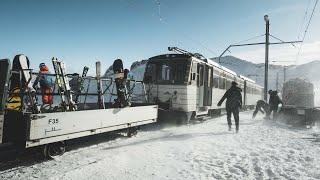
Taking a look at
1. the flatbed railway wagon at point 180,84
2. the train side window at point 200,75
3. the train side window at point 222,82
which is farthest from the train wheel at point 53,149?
the train side window at point 222,82

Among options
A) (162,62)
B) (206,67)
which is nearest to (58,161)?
(162,62)

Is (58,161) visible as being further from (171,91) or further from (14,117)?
(171,91)

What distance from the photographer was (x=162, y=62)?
46.6ft

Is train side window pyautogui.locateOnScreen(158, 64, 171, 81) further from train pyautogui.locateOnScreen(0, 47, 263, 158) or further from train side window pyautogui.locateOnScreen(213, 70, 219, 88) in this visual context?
train side window pyautogui.locateOnScreen(213, 70, 219, 88)

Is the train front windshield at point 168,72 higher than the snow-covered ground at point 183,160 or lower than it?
higher

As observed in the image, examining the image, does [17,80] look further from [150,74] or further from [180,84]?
[150,74]

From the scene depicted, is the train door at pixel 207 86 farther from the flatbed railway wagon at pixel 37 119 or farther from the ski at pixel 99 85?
the ski at pixel 99 85

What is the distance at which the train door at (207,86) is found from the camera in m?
15.2

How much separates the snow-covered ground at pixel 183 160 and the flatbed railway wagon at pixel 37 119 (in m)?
0.47

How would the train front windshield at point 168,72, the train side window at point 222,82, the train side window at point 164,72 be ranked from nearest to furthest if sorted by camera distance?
the train front windshield at point 168,72 < the train side window at point 164,72 < the train side window at point 222,82

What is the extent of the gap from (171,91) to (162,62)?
148 centimetres

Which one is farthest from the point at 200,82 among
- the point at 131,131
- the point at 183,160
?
the point at 183,160

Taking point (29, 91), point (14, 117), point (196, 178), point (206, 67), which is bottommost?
point (196, 178)

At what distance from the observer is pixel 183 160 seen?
736cm
